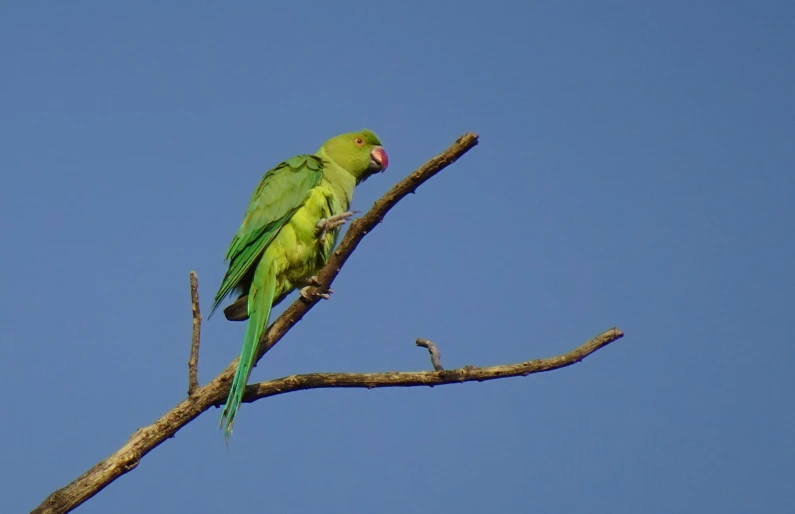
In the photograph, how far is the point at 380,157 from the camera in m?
6.26

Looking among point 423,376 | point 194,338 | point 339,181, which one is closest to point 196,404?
point 194,338

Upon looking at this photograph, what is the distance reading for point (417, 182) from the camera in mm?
3705

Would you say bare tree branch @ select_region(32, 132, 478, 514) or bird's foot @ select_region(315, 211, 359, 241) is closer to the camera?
bare tree branch @ select_region(32, 132, 478, 514)

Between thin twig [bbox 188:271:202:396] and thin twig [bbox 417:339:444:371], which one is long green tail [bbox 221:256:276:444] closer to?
thin twig [bbox 188:271:202:396]

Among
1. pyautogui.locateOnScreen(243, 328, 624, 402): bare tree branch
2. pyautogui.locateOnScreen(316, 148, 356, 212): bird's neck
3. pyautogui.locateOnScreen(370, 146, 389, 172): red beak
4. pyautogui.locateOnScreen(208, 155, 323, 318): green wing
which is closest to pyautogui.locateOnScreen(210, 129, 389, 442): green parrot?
pyautogui.locateOnScreen(208, 155, 323, 318): green wing

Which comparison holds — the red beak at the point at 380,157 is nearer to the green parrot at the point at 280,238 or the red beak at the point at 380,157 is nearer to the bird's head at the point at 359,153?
the bird's head at the point at 359,153

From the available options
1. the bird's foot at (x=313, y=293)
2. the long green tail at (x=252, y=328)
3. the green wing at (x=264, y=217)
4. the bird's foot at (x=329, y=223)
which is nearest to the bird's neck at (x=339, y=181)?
the green wing at (x=264, y=217)

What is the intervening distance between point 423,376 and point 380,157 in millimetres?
2840

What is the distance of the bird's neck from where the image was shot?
555 cm

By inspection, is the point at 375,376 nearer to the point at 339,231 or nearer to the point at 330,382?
the point at 330,382

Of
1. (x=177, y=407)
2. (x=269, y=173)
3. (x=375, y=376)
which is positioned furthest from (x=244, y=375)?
(x=269, y=173)

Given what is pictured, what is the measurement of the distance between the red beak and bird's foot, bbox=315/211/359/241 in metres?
1.25

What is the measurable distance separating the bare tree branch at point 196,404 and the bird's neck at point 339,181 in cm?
138

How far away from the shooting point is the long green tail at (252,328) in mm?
4094
